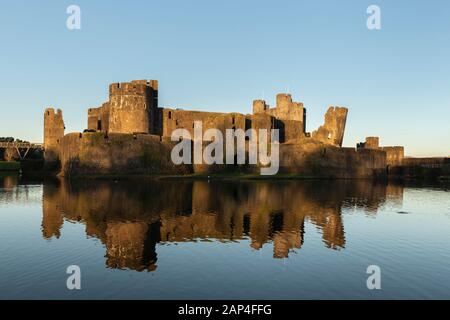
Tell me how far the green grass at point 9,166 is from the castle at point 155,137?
11038mm

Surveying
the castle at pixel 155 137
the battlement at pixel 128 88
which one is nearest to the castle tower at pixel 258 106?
the castle at pixel 155 137

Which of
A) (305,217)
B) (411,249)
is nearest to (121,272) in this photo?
(411,249)

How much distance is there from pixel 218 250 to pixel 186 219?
18.1ft

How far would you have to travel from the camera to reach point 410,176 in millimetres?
73250

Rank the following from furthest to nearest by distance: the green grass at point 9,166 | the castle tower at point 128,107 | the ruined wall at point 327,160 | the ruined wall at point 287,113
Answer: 1. the green grass at point 9,166
2. the ruined wall at point 287,113
3. the ruined wall at point 327,160
4. the castle tower at point 128,107

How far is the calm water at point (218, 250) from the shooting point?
9594mm

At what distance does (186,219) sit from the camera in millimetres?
18672

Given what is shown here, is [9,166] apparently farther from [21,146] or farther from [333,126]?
[333,126]

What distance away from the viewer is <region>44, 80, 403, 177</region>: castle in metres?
46.1

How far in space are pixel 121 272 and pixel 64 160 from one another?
4252cm

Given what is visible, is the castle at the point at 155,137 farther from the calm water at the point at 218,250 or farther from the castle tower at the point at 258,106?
the calm water at the point at 218,250
